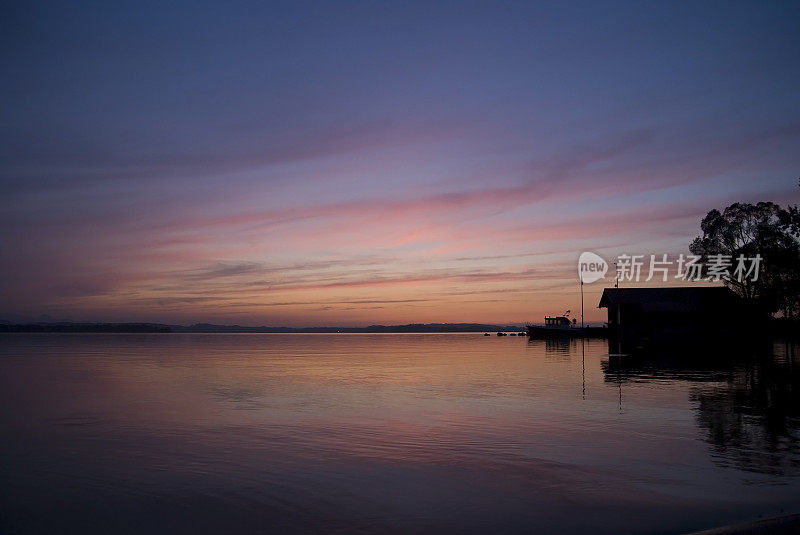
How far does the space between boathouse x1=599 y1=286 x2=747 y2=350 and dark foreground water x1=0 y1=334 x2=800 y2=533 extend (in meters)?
49.4

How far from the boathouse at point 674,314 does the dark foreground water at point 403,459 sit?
162 feet

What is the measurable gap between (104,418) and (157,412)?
1790 mm

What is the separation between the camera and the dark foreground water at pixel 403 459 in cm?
1022

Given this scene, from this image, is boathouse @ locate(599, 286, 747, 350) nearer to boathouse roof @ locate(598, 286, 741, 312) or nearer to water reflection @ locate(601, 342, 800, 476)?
boathouse roof @ locate(598, 286, 741, 312)

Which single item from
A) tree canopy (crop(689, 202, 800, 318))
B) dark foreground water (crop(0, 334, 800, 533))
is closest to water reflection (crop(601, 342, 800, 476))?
dark foreground water (crop(0, 334, 800, 533))

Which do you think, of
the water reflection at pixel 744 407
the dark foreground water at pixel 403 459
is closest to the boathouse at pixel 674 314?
the water reflection at pixel 744 407

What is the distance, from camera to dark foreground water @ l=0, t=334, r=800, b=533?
33.5 feet

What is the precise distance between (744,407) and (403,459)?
1266 cm

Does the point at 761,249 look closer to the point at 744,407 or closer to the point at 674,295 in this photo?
the point at 674,295

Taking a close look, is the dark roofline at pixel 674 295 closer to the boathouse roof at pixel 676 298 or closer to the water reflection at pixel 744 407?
the boathouse roof at pixel 676 298

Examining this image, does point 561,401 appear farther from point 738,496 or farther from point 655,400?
point 738,496

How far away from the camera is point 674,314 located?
247 feet

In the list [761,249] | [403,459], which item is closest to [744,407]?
[403,459]

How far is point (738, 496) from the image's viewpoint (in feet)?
35.2
